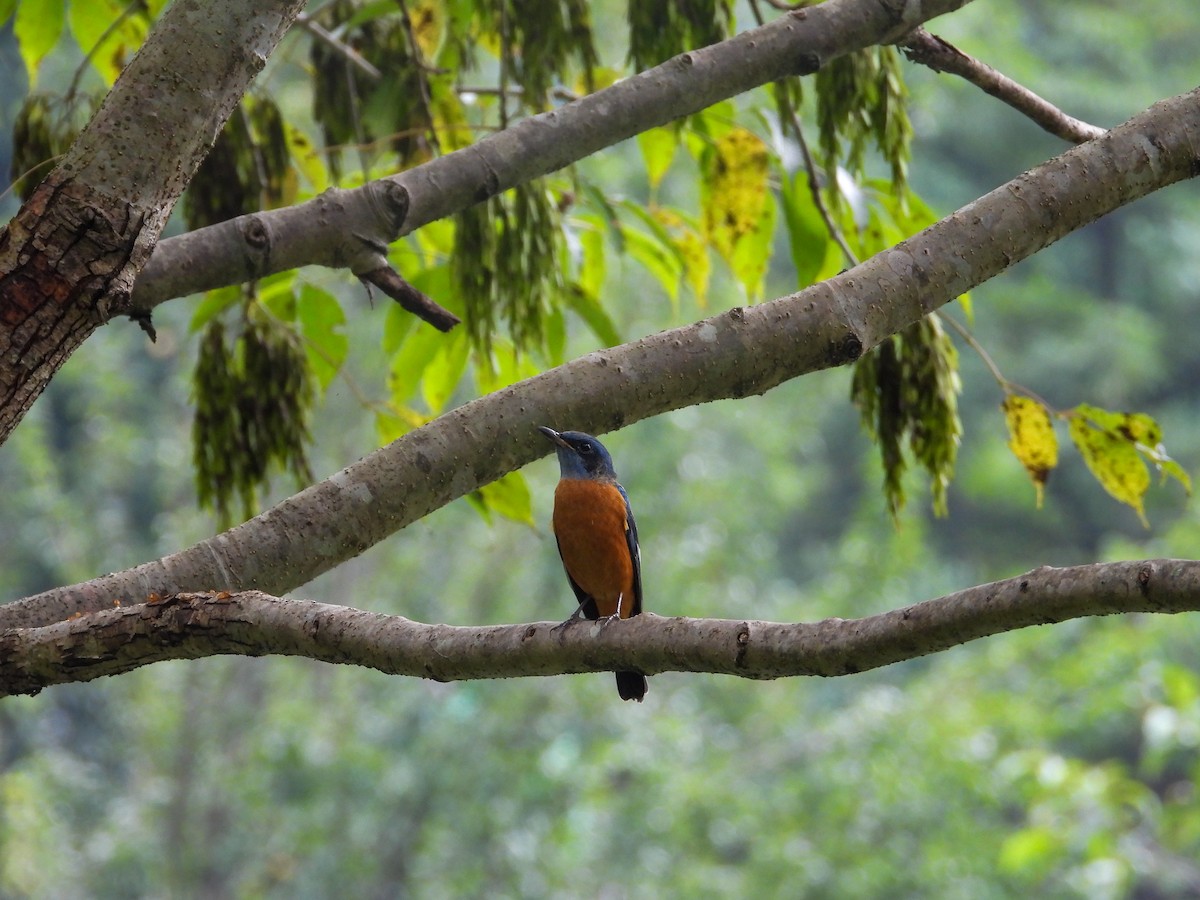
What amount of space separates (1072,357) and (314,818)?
13.7 meters

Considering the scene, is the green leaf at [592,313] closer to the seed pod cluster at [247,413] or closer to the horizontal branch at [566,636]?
the seed pod cluster at [247,413]

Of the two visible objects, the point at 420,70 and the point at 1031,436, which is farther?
the point at 420,70

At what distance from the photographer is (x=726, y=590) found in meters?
14.2

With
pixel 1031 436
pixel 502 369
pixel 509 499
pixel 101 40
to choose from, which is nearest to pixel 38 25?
pixel 101 40

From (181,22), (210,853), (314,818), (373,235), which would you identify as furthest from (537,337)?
(210,853)

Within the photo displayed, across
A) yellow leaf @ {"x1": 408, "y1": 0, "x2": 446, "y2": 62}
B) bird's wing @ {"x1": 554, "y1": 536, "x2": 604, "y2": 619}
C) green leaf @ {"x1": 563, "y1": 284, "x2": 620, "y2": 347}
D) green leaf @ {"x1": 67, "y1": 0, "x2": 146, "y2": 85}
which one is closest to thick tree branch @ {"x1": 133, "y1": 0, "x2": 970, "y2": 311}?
green leaf @ {"x1": 563, "y1": 284, "x2": 620, "y2": 347}

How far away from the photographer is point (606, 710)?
11625 millimetres

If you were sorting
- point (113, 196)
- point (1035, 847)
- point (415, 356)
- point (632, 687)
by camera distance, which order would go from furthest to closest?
point (1035, 847) < point (632, 687) < point (415, 356) < point (113, 196)

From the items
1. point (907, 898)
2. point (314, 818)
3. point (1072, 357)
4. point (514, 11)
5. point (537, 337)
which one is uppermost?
point (1072, 357)

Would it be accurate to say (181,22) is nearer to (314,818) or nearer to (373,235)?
(373,235)

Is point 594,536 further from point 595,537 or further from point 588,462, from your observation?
point 588,462

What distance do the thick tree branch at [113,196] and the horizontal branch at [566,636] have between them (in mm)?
321

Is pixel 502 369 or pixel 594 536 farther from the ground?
pixel 502 369

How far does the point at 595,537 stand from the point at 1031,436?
1055 mm
